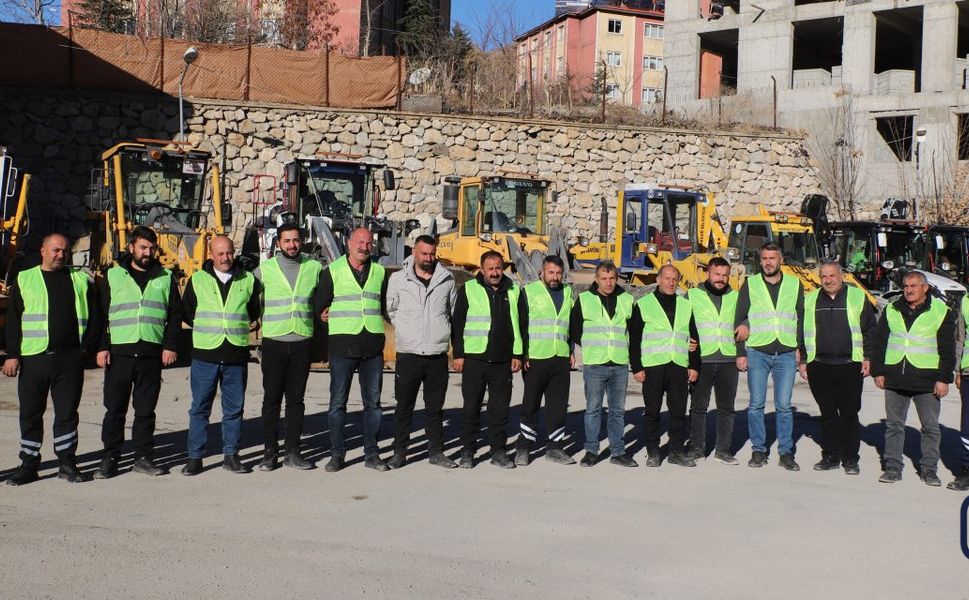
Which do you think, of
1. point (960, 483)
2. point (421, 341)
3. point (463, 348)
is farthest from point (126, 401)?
point (960, 483)

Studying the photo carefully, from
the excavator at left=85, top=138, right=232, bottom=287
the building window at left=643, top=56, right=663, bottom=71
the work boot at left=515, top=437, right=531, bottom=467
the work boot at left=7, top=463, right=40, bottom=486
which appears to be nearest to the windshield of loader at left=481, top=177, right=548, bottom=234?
the excavator at left=85, top=138, right=232, bottom=287

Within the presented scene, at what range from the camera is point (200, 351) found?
8.23m

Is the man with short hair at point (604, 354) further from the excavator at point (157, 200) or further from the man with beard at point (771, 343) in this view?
the excavator at point (157, 200)

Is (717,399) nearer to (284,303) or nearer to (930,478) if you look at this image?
(930,478)

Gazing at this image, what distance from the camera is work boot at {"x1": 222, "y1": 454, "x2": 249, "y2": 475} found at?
27.0ft

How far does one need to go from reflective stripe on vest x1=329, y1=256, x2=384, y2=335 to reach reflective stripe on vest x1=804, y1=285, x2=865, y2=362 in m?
3.65

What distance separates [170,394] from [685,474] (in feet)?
20.4

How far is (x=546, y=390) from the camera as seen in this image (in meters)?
9.08

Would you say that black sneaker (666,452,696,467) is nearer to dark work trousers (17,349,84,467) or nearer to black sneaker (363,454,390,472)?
black sneaker (363,454,390,472)

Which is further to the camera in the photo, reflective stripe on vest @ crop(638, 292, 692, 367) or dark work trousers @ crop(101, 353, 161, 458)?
reflective stripe on vest @ crop(638, 292, 692, 367)

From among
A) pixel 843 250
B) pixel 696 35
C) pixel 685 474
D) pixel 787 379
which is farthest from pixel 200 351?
pixel 696 35

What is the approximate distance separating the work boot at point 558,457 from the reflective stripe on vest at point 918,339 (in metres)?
2.77

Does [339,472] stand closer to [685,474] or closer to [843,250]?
[685,474]

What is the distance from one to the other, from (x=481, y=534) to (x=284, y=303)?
2.72m
